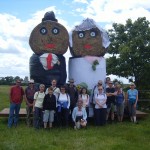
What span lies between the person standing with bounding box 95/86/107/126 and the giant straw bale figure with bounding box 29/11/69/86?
124 cm

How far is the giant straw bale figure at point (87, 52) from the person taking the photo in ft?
39.3

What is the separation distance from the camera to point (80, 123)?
36.1 feet

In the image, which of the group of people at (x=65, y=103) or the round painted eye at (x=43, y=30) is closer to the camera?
the group of people at (x=65, y=103)

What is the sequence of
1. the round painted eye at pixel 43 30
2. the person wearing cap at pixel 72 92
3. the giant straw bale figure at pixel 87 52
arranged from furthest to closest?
the giant straw bale figure at pixel 87 52, the round painted eye at pixel 43 30, the person wearing cap at pixel 72 92

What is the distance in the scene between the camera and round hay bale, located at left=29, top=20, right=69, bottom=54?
11.6 m

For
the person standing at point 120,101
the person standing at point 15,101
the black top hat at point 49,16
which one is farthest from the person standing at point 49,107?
the black top hat at point 49,16

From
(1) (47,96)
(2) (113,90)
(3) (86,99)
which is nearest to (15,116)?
(1) (47,96)

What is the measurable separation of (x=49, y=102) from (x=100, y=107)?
1813mm

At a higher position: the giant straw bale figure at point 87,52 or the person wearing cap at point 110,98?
the giant straw bale figure at point 87,52

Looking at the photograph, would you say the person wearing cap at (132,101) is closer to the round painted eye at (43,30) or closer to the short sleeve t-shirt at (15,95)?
the round painted eye at (43,30)

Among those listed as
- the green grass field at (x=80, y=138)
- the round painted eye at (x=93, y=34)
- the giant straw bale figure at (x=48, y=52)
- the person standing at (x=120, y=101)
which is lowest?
the green grass field at (x=80, y=138)

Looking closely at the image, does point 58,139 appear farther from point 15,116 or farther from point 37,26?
point 37,26

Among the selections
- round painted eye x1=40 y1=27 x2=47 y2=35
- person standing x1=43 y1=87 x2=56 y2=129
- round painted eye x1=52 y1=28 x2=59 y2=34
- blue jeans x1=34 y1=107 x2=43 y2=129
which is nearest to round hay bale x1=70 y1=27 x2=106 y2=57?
round painted eye x1=52 y1=28 x2=59 y2=34

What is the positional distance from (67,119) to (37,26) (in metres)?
3.14
